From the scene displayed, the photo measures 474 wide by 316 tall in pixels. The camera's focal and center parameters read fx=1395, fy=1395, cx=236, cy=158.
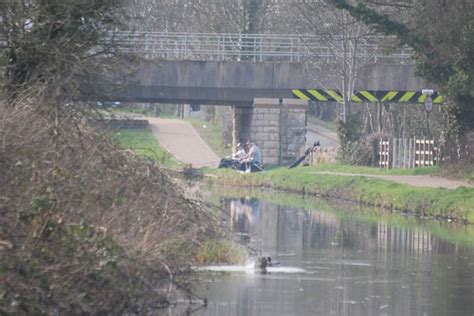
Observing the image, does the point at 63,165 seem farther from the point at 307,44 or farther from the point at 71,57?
the point at 307,44

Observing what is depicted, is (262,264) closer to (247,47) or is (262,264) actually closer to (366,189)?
(366,189)

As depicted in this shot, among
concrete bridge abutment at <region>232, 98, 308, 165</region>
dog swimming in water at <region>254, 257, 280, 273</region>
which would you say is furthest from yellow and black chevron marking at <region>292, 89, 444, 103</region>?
dog swimming in water at <region>254, 257, 280, 273</region>

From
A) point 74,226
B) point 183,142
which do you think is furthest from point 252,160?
point 74,226

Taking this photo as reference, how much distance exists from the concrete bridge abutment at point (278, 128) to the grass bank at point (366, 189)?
14.2ft

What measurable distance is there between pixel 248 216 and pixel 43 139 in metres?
17.7

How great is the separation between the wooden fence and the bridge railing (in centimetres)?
473

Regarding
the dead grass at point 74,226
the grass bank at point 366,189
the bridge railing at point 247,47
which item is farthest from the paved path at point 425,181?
the dead grass at point 74,226

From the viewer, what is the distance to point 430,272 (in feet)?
68.0

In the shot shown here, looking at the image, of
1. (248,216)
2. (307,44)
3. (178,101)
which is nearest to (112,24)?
(248,216)

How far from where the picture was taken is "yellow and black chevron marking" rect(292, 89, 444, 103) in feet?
167

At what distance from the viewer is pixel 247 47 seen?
56.6m

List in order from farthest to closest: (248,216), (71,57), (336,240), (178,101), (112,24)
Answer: (178,101) → (248,216) → (336,240) → (112,24) → (71,57)

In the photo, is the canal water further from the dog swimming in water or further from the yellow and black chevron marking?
the yellow and black chevron marking

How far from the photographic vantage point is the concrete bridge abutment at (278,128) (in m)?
A: 54.8
